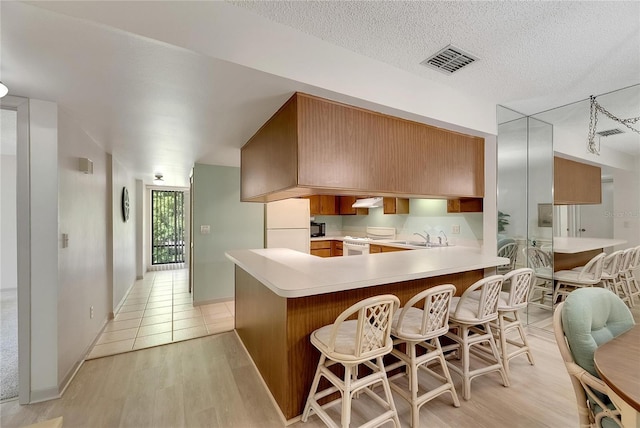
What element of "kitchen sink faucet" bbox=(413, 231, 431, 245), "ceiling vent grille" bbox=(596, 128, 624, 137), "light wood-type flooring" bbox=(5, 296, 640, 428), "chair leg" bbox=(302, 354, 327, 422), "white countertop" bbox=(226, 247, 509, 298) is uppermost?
"ceiling vent grille" bbox=(596, 128, 624, 137)

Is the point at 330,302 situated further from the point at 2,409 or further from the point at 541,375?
the point at 2,409

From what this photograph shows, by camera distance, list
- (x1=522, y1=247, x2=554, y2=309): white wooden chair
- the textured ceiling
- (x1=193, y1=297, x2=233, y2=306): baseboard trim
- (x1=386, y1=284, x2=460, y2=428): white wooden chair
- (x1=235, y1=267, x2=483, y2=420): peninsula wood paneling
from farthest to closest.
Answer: (x1=193, y1=297, x2=233, y2=306): baseboard trim < (x1=522, y1=247, x2=554, y2=309): white wooden chair < (x1=235, y1=267, x2=483, y2=420): peninsula wood paneling < (x1=386, y1=284, x2=460, y2=428): white wooden chair < the textured ceiling

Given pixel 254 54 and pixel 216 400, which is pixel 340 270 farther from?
pixel 254 54

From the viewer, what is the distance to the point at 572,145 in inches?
128

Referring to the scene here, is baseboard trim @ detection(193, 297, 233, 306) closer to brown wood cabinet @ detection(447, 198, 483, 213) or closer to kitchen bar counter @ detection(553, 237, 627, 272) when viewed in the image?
brown wood cabinet @ detection(447, 198, 483, 213)

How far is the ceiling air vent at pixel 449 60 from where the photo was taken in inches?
80.3

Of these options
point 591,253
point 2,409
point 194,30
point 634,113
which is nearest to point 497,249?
point 591,253

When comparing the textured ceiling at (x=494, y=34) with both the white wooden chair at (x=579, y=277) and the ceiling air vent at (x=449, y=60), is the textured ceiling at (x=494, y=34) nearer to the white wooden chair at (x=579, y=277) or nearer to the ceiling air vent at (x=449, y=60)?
the ceiling air vent at (x=449, y=60)

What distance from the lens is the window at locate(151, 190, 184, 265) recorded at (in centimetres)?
712

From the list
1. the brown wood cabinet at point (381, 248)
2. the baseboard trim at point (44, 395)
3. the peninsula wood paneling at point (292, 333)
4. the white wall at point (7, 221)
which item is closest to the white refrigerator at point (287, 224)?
→ the brown wood cabinet at point (381, 248)

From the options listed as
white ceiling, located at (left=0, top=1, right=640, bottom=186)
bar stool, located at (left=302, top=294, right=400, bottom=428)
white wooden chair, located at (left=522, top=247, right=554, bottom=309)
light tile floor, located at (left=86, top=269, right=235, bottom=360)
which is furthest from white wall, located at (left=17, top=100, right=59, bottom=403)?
white wooden chair, located at (left=522, top=247, right=554, bottom=309)

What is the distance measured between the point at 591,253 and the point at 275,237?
407cm

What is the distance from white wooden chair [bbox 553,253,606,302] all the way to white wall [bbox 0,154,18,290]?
27.1 feet

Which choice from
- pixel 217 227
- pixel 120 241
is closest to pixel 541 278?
pixel 217 227
